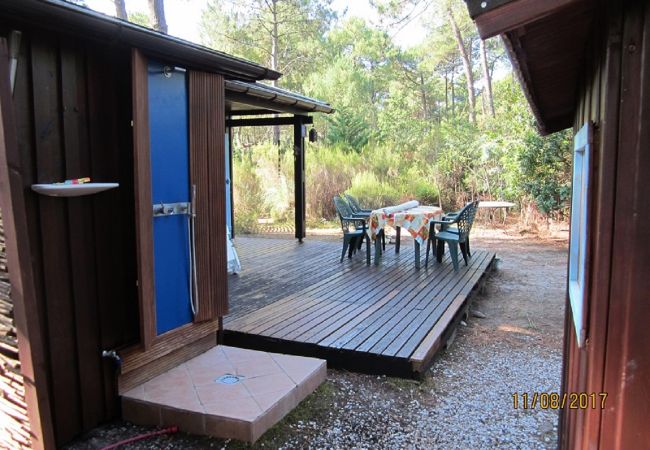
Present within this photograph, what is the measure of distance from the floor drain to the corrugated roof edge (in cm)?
183

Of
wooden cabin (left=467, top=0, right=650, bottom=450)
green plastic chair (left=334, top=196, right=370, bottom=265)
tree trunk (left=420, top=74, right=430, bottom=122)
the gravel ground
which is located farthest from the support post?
tree trunk (left=420, top=74, right=430, bottom=122)

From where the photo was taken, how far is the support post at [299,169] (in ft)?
25.4

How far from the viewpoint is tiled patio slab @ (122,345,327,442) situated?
8.30 feet

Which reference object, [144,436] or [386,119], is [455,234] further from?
[386,119]

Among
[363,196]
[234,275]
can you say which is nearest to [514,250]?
[363,196]

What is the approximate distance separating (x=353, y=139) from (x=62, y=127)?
13119mm

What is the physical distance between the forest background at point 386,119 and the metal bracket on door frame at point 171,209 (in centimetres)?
229

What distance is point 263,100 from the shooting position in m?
6.05

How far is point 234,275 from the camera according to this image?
18.6ft

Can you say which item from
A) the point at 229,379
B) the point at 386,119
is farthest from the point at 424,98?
the point at 229,379

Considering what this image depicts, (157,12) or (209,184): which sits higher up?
(157,12)

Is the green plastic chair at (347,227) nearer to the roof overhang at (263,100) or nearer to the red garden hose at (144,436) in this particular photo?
the roof overhang at (263,100)

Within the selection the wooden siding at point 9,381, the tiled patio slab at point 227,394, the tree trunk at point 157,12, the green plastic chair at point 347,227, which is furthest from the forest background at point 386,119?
the green plastic chair at point 347,227

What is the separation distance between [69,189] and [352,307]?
2.62 meters
